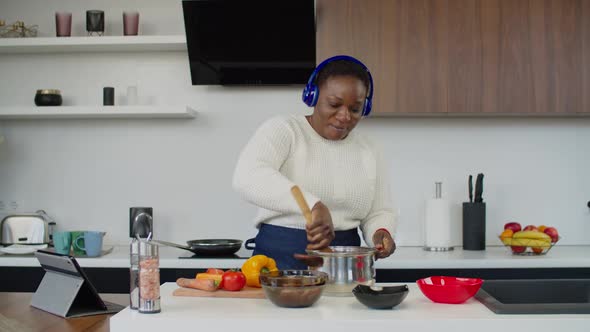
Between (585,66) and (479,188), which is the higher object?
(585,66)

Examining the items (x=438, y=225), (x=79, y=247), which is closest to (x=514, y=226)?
(x=438, y=225)

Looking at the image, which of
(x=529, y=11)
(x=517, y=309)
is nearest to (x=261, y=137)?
(x=517, y=309)

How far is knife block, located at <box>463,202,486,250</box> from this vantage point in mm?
3453

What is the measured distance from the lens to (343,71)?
2.24 meters

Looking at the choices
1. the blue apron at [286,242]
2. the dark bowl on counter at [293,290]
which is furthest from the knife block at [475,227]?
the dark bowl on counter at [293,290]

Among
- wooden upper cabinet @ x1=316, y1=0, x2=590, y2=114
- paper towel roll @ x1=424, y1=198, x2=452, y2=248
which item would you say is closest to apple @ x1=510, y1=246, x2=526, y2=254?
paper towel roll @ x1=424, y1=198, x2=452, y2=248

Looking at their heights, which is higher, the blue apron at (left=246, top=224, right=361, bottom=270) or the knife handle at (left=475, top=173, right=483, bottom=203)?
the knife handle at (left=475, top=173, right=483, bottom=203)

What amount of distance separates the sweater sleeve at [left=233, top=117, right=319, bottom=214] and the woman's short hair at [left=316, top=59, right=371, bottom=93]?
20 centimetres

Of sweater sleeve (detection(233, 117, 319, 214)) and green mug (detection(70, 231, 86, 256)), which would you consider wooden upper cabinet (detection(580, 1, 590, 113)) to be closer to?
sweater sleeve (detection(233, 117, 319, 214))

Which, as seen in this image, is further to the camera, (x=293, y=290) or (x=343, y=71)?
(x=343, y=71)

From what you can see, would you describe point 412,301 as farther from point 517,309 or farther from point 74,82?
point 74,82

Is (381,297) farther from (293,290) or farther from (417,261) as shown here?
(417,261)

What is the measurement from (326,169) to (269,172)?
0.29 m

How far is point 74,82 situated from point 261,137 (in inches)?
71.6
